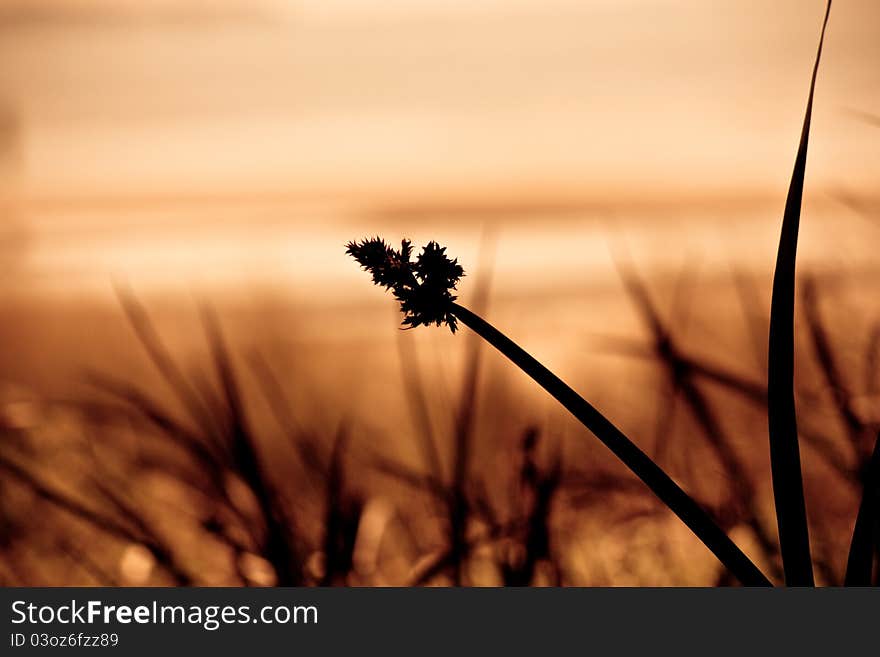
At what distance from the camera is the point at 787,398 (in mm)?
734

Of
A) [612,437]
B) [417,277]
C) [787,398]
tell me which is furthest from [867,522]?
[417,277]

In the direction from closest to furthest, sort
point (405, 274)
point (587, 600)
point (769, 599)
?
point (405, 274), point (769, 599), point (587, 600)

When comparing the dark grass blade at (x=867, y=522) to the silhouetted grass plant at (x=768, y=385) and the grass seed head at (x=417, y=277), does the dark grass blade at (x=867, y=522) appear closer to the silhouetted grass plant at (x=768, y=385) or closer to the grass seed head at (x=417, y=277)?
the silhouetted grass plant at (x=768, y=385)

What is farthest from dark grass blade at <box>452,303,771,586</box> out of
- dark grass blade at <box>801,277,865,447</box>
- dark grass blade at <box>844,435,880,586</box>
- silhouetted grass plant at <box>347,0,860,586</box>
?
dark grass blade at <box>801,277,865,447</box>

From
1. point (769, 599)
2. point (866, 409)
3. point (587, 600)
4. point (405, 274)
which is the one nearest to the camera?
point (405, 274)

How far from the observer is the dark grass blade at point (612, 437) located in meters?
0.73

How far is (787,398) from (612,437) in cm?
16

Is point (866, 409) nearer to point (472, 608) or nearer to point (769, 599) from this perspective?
point (769, 599)

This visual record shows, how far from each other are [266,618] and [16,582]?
1.91 ft

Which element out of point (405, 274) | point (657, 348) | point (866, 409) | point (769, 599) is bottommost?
point (769, 599)

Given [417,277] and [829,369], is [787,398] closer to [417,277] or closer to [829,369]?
[417,277]

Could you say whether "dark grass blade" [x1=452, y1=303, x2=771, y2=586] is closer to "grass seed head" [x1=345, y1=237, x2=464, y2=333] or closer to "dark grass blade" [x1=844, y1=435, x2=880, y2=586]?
"grass seed head" [x1=345, y1=237, x2=464, y2=333]

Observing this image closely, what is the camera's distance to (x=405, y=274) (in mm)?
729

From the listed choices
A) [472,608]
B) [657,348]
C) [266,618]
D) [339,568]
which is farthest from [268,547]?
[657,348]
